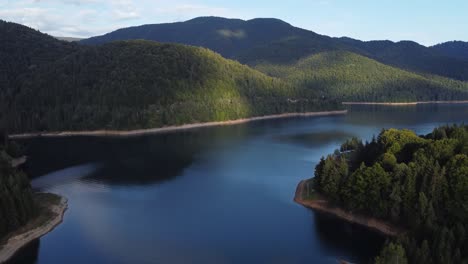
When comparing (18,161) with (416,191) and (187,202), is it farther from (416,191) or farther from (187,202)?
Answer: (416,191)

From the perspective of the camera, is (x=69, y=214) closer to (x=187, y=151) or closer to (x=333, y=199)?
(x=333, y=199)

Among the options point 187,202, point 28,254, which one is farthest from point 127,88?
point 28,254

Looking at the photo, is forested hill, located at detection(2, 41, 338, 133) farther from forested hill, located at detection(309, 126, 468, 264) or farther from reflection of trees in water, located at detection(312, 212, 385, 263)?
reflection of trees in water, located at detection(312, 212, 385, 263)

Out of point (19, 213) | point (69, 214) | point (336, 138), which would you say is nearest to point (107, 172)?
point (69, 214)

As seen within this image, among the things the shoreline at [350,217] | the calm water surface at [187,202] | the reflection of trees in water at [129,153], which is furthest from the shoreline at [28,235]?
the shoreline at [350,217]

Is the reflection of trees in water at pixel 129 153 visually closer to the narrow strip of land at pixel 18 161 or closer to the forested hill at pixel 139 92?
the narrow strip of land at pixel 18 161
